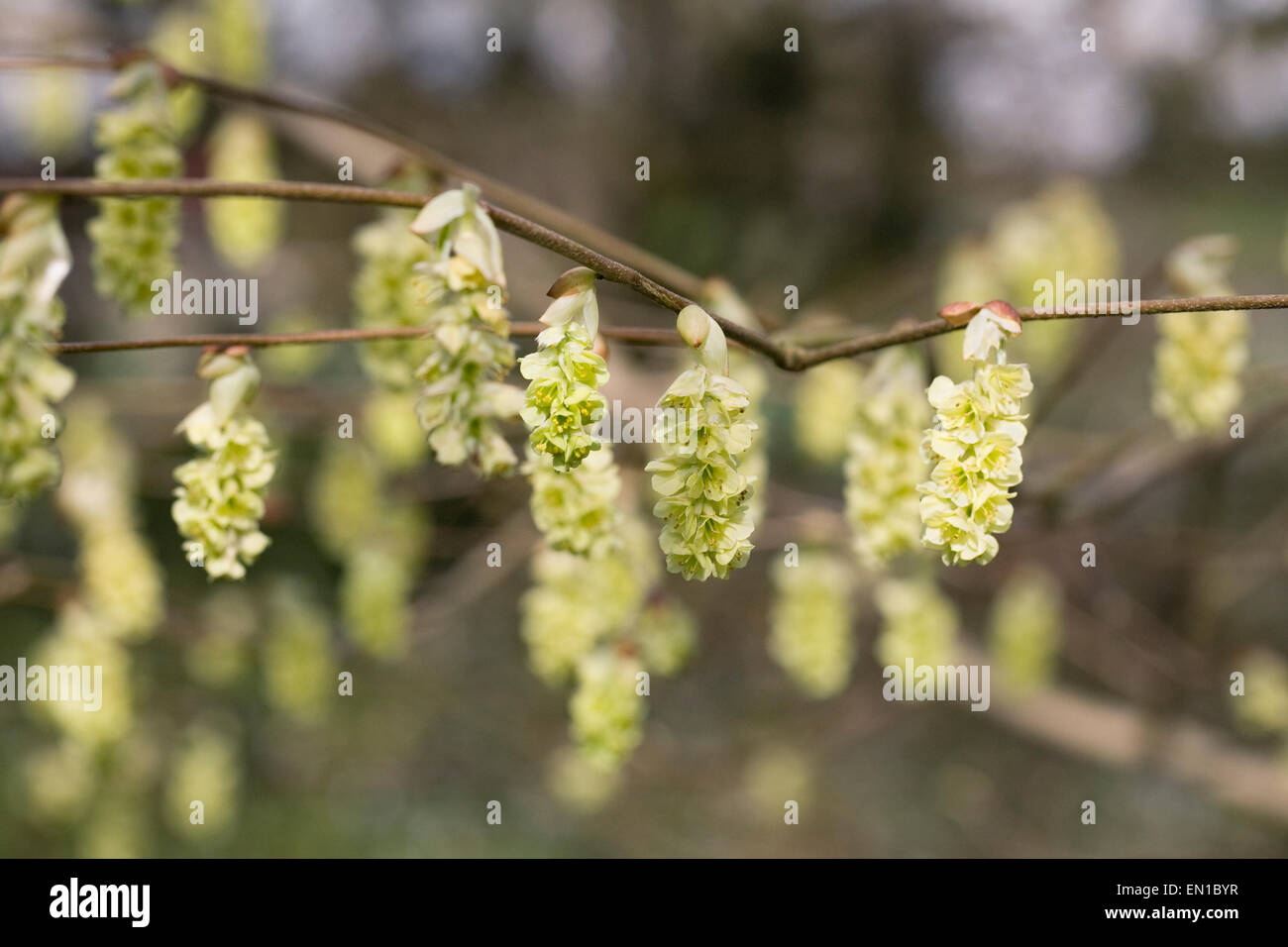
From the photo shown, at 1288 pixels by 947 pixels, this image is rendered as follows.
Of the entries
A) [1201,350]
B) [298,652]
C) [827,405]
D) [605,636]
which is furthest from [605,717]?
[298,652]

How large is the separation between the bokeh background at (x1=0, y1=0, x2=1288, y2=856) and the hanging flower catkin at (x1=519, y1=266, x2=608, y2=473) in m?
2.38

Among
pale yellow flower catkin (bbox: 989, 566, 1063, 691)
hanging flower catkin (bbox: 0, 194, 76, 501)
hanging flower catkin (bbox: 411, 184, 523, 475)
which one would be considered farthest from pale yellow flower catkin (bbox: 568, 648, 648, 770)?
pale yellow flower catkin (bbox: 989, 566, 1063, 691)

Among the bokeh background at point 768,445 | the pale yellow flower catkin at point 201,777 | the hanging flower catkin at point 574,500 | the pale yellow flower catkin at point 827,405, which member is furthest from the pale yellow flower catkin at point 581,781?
the hanging flower catkin at point 574,500

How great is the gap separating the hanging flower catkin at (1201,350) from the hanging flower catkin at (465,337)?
1.05 metres

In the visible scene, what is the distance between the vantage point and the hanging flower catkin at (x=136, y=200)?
1.32 metres

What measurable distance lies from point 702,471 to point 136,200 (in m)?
0.92

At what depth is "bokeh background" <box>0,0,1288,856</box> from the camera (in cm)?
407

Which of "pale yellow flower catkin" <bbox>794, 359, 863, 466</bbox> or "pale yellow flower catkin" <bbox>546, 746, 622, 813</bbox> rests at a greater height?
"pale yellow flower catkin" <bbox>794, 359, 863, 466</bbox>

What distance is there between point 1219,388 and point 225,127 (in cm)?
253

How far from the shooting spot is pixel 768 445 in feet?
12.8

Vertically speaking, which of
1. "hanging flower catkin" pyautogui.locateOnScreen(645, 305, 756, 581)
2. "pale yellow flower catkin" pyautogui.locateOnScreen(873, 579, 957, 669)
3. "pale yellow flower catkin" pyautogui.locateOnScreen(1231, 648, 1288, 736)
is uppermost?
"hanging flower catkin" pyautogui.locateOnScreen(645, 305, 756, 581)

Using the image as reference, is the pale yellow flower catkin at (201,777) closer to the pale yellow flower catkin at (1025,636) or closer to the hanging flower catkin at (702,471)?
the pale yellow flower catkin at (1025,636)

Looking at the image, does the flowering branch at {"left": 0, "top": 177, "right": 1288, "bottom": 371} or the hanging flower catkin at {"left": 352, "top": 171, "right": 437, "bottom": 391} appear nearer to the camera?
the flowering branch at {"left": 0, "top": 177, "right": 1288, "bottom": 371}

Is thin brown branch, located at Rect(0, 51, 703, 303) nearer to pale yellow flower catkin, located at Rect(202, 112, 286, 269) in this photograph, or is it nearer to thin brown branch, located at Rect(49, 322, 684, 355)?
thin brown branch, located at Rect(49, 322, 684, 355)
